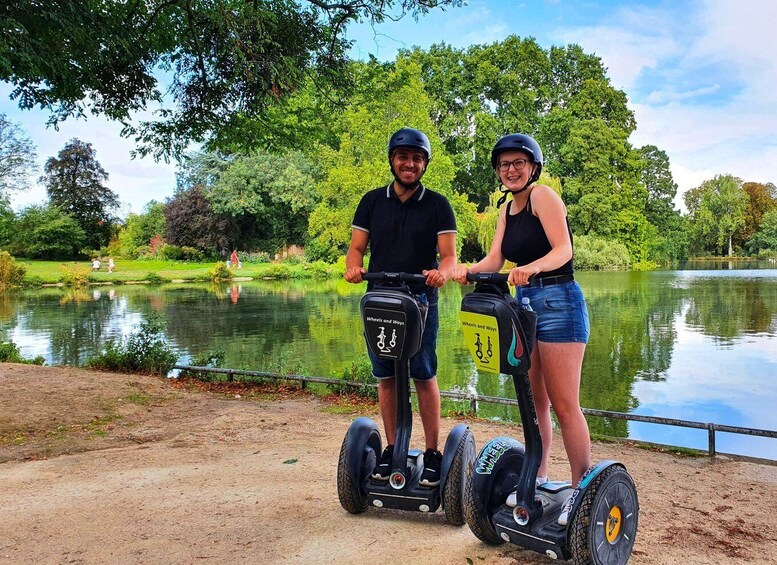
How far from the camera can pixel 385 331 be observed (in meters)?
2.97

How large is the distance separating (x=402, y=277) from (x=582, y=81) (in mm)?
47208

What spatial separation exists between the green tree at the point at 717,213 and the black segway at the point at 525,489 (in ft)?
192

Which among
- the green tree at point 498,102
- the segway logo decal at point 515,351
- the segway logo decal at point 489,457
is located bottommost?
the segway logo decal at point 489,457

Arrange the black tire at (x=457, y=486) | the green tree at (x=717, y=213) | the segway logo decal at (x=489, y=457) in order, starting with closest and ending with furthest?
the segway logo decal at (x=489, y=457) < the black tire at (x=457, y=486) < the green tree at (x=717, y=213)

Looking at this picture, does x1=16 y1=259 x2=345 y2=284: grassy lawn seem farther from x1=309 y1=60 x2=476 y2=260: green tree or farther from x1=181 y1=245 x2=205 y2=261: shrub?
x1=309 y1=60 x2=476 y2=260: green tree

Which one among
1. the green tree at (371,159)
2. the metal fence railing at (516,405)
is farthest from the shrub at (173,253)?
the metal fence railing at (516,405)

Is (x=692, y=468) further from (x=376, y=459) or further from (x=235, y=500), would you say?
(x=235, y=500)

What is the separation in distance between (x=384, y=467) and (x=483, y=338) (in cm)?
110

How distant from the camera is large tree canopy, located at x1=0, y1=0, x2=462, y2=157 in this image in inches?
248

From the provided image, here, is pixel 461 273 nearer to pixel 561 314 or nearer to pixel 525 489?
pixel 561 314

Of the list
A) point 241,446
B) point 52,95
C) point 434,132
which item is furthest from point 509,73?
point 241,446

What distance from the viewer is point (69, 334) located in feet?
48.3

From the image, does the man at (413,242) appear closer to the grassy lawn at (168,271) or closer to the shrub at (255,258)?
the grassy lawn at (168,271)

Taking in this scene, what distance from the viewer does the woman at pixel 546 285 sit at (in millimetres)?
2600
